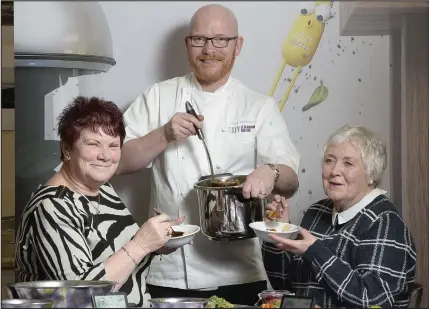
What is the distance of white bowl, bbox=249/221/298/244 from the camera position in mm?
2025

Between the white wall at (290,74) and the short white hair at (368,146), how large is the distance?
20 cm

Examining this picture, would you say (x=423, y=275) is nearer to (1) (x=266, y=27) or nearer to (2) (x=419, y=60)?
(2) (x=419, y=60)

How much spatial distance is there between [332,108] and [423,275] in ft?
1.84

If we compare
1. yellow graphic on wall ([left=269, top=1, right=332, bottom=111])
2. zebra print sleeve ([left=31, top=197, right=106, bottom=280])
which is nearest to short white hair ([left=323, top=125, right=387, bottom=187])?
yellow graphic on wall ([left=269, top=1, right=332, bottom=111])

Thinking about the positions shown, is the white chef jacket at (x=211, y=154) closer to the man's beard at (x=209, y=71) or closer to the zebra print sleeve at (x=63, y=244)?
the man's beard at (x=209, y=71)

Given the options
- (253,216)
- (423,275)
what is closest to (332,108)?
(253,216)

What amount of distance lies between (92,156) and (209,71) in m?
0.45

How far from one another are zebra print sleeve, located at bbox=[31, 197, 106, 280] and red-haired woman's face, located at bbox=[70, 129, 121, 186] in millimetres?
100

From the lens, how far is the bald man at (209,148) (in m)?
2.29

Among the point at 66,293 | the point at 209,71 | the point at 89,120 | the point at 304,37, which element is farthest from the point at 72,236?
the point at 304,37

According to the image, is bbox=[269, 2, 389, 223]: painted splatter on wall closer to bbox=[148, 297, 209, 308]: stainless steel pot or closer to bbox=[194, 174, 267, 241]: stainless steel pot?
bbox=[194, 174, 267, 241]: stainless steel pot

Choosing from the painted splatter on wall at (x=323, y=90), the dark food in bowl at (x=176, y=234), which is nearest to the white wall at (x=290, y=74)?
the painted splatter on wall at (x=323, y=90)

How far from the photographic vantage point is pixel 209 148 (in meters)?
2.29

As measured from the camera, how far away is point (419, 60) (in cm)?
233
